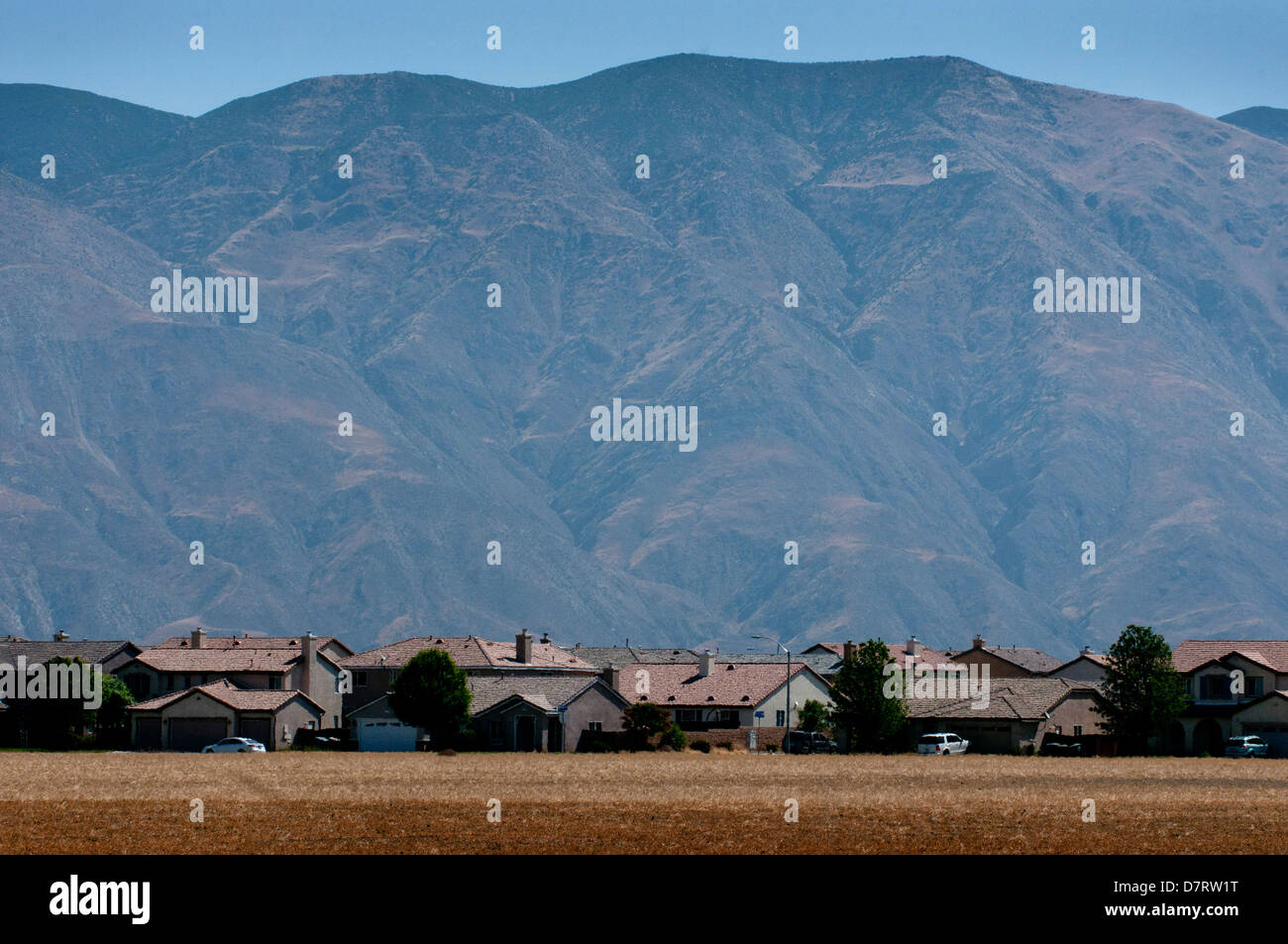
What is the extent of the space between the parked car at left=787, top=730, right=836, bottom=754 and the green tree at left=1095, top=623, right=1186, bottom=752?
1754 centimetres

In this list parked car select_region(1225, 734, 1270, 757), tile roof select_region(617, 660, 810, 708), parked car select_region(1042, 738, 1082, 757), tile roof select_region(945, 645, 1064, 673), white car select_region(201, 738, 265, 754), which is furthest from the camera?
tile roof select_region(945, 645, 1064, 673)

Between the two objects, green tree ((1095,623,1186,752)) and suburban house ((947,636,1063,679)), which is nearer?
green tree ((1095,623,1186,752))

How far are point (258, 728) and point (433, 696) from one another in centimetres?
1523

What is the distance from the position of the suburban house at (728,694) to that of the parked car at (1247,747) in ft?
86.2

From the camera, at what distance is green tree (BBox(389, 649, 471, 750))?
120 metres

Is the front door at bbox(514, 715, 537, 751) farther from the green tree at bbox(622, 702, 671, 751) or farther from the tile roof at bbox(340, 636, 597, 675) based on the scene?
the tile roof at bbox(340, 636, 597, 675)

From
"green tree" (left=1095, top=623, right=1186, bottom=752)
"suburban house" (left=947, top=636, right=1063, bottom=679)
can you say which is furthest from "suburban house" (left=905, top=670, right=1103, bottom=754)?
"suburban house" (left=947, top=636, right=1063, bottom=679)

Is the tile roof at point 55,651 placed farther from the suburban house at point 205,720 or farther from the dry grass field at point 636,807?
the dry grass field at point 636,807

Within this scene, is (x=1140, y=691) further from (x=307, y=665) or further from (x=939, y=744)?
(x=307, y=665)

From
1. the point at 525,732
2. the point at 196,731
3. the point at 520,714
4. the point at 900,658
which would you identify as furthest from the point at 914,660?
the point at 196,731

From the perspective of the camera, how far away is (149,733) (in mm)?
125812
